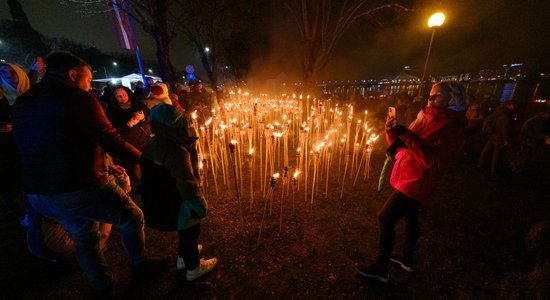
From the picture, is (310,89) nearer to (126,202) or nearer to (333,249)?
(333,249)

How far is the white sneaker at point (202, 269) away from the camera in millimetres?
2695

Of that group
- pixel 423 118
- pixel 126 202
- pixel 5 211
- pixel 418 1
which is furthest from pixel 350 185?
pixel 418 1

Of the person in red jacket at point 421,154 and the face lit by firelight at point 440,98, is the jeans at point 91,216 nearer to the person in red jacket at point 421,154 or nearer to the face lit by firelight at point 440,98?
the person in red jacket at point 421,154

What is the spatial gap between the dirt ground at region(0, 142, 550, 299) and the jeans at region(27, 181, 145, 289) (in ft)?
2.05

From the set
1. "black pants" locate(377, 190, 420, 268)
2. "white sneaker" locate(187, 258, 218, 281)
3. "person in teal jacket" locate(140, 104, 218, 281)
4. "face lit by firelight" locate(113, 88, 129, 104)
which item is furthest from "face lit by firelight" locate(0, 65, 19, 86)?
"black pants" locate(377, 190, 420, 268)

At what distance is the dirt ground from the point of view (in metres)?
2.73

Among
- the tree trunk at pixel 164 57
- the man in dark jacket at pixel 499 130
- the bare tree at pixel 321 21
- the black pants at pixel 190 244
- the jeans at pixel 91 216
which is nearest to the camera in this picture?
the jeans at pixel 91 216

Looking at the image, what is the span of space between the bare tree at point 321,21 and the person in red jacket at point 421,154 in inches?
355

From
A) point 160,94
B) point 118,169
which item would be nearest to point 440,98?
point 118,169

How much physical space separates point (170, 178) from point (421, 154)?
2428mm

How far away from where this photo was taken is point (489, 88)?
29.5ft

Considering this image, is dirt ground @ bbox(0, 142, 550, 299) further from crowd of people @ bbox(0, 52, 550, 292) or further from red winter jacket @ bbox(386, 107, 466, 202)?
red winter jacket @ bbox(386, 107, 466, 202)

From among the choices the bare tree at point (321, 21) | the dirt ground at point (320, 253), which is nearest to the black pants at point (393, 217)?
the dirt ground at point (320, 253)

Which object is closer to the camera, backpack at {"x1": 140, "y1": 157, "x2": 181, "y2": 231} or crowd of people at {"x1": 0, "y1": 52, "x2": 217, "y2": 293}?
crowd of people at {"x1": 0, "y1": 52, "x2": 217, "y2": 293}
